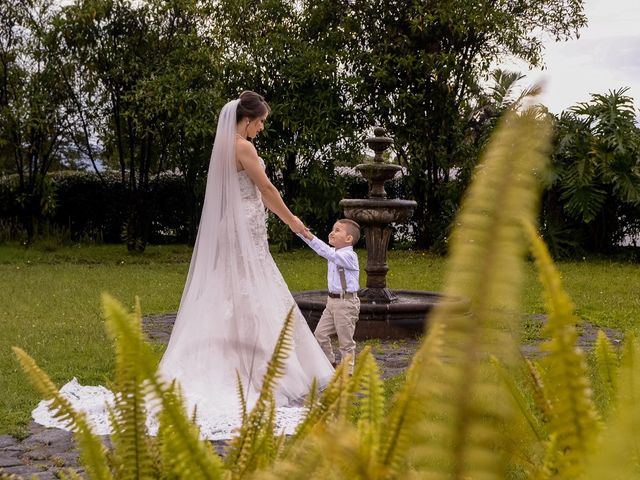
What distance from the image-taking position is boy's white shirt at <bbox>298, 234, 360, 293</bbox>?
694 cm

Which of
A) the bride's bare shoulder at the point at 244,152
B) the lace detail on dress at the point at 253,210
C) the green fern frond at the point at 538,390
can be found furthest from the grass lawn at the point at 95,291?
the green fern frond at the point at 538,390

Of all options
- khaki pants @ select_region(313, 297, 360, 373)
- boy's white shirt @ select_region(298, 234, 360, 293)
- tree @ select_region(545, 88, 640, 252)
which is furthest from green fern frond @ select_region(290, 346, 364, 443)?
tree @ select_region(545, 88, 640, 252)

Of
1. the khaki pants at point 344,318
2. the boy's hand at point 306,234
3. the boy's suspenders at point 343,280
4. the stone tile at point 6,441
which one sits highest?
the boy's hand at point 306,234

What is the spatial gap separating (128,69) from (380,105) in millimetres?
5192

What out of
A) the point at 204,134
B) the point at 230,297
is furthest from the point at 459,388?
the point at 204,134

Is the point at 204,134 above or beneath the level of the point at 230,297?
above

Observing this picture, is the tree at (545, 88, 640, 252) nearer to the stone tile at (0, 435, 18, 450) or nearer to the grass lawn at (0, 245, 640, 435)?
the grass lawn at (0, 245, 640, 435)

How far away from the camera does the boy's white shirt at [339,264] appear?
6.94 meters

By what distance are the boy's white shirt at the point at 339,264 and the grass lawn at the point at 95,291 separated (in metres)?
1.45

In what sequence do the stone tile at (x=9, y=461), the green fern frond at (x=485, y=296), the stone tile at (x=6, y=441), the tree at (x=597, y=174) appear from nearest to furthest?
the green fern frond at (x=485, y=296) → the stone tile at (x=9, y=461) → the stone tile at (x=6, y=441) → the tree at (x=597, y=174)

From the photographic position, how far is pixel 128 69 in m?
17.2

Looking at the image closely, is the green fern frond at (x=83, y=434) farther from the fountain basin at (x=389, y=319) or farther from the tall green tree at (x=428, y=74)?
the tall green tree at (x=428, y=74)

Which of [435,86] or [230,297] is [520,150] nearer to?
[230,297]

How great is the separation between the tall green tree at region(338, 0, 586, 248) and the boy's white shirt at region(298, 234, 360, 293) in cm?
1069
